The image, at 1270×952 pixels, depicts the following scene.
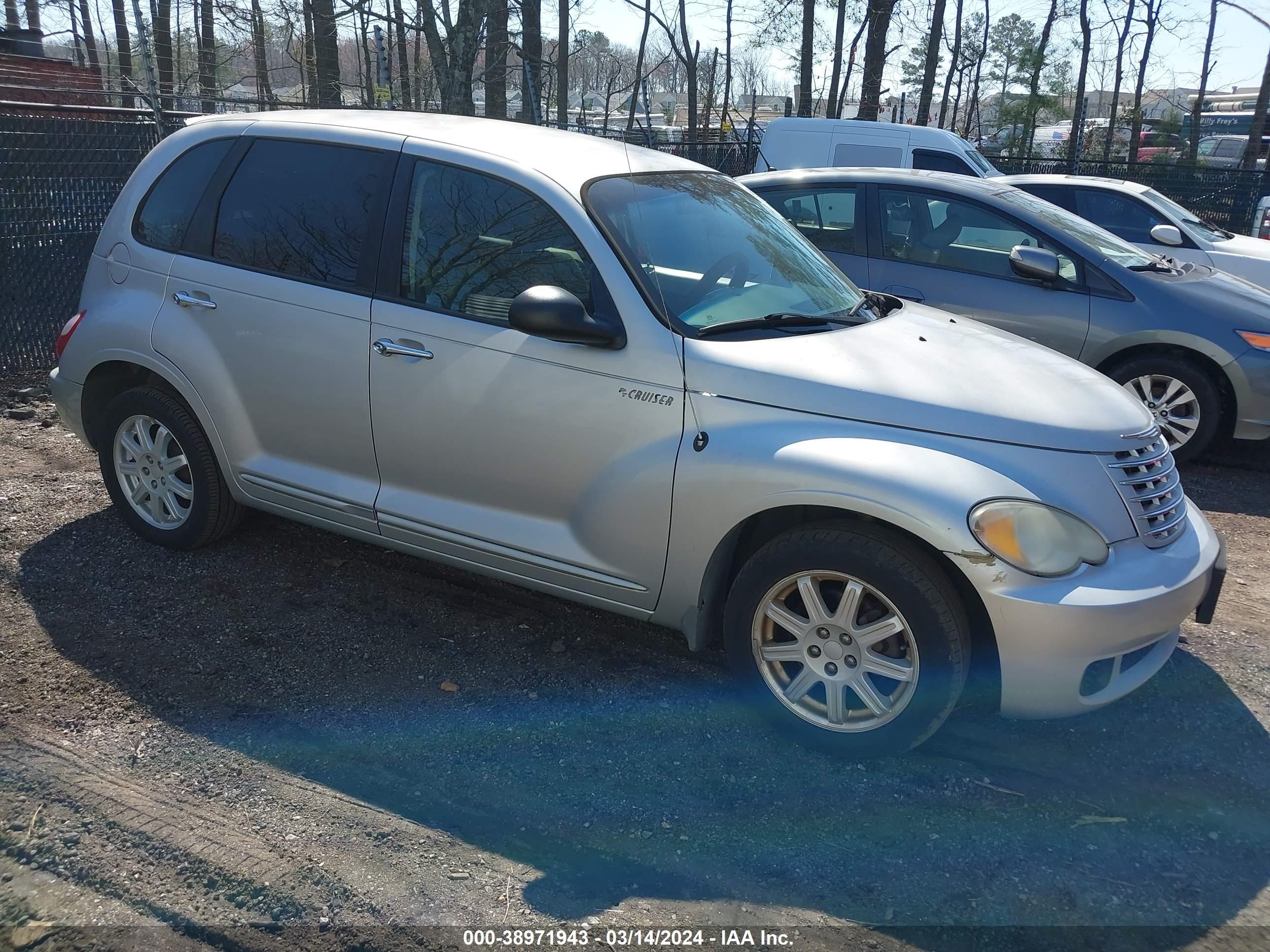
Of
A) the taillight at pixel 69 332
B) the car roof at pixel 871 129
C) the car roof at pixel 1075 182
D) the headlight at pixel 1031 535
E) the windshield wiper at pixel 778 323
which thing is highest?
the car roof at pixel 871 129

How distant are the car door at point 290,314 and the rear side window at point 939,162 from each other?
9990mm

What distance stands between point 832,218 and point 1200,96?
24793mm

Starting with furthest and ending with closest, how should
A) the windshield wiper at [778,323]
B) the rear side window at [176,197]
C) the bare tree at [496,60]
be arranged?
the bare tree at [496,60]
the rear side window at [176,197]
the windshield wiper at [778,323]

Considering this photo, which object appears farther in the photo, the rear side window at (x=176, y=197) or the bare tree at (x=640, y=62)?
the bare tree at (x=640, y=62)

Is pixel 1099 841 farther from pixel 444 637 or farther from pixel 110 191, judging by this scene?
pixel 110 191

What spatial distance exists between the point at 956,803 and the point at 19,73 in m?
16.2

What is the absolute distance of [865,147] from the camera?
44.4ft

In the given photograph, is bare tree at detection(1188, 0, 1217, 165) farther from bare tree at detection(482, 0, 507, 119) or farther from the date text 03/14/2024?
the date text 03/14/2024

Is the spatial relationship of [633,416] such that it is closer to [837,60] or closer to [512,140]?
[512,140]

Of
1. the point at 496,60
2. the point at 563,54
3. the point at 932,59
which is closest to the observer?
the point at 496,60

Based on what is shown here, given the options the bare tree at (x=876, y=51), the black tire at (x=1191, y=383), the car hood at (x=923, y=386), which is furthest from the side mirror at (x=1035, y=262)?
the bare tree at (x=876, y=51)

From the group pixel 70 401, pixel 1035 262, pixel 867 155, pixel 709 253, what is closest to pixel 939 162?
pixel 867 155

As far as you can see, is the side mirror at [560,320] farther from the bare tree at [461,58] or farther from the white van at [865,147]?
the white van at [865,147]

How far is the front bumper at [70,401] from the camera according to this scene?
4.86 m
